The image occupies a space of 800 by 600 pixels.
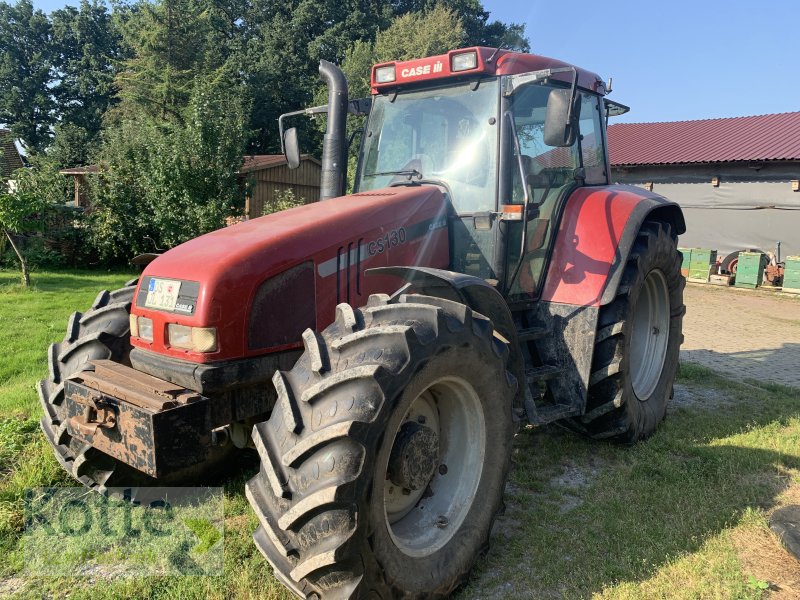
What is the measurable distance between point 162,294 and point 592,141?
138 inches

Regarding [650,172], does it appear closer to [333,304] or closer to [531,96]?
[531,96]

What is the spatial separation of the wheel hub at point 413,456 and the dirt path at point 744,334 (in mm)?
5243

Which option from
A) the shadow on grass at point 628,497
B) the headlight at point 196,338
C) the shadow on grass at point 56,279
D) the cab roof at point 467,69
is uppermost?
the cab roof at point 467,69

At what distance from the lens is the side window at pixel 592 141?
4.63 meters

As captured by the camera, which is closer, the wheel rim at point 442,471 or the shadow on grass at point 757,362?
the wheel rim at point 442,471

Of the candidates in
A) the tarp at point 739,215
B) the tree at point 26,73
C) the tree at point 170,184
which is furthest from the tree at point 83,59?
the tarp at point 739,215

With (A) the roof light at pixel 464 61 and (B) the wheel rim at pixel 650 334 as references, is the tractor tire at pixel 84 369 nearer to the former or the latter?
(A) the roof light at pixel 464 61

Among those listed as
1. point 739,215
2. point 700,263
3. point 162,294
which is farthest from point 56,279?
point 739,215

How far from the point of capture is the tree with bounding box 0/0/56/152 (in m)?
42.8

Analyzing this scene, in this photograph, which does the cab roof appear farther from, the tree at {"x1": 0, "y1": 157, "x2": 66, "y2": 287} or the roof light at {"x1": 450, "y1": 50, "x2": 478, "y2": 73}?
the tree at {"x1": 0, "y1": 157, "x2": 66, "y2": 287}

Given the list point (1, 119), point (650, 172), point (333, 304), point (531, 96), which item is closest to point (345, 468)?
point (333, 304)

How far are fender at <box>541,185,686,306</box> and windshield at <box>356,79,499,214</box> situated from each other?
751 millimetres

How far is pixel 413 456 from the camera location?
253 centimetres

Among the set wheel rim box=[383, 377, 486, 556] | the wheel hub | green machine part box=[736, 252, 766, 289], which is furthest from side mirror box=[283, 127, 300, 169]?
green machine part box=[736, 252, 766, 289]
